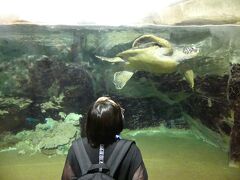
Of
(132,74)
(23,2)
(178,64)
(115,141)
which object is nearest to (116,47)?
(132,74)

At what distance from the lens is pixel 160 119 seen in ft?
13.2

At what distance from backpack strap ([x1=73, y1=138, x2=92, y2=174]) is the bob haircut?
8cm

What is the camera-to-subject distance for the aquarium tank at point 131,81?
3.93 m

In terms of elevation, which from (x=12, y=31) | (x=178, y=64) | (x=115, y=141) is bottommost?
(x=115, y=141)

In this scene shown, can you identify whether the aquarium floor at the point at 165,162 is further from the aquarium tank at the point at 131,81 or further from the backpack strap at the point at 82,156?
the backpack strap at the point at 82,156

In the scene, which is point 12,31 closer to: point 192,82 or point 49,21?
point 49,21

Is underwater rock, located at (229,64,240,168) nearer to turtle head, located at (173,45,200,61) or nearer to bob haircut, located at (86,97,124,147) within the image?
turtle head, located at (173,45,200,61)

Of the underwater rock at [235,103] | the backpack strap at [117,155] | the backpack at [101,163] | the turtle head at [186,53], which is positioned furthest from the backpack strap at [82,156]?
the underwater rock at [235,103]

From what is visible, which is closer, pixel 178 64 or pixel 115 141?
pixel 115 141

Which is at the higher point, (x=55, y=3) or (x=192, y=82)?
(x=55, y=3)

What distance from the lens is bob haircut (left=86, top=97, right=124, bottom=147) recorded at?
2.33 m

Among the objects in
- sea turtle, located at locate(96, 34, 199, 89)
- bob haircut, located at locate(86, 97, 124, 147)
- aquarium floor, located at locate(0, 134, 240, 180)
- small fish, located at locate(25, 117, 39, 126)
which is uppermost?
sea turtle, located at locate(96, 34, 199, 89)

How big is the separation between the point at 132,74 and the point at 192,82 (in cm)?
65

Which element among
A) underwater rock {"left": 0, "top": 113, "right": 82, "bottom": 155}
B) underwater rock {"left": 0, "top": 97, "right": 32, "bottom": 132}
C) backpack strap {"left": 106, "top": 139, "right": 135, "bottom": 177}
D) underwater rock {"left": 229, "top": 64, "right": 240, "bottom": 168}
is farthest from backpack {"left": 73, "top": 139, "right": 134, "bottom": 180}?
underwater rock {"left": 229, "top": 64, "right": 240, "bottom": 168}
